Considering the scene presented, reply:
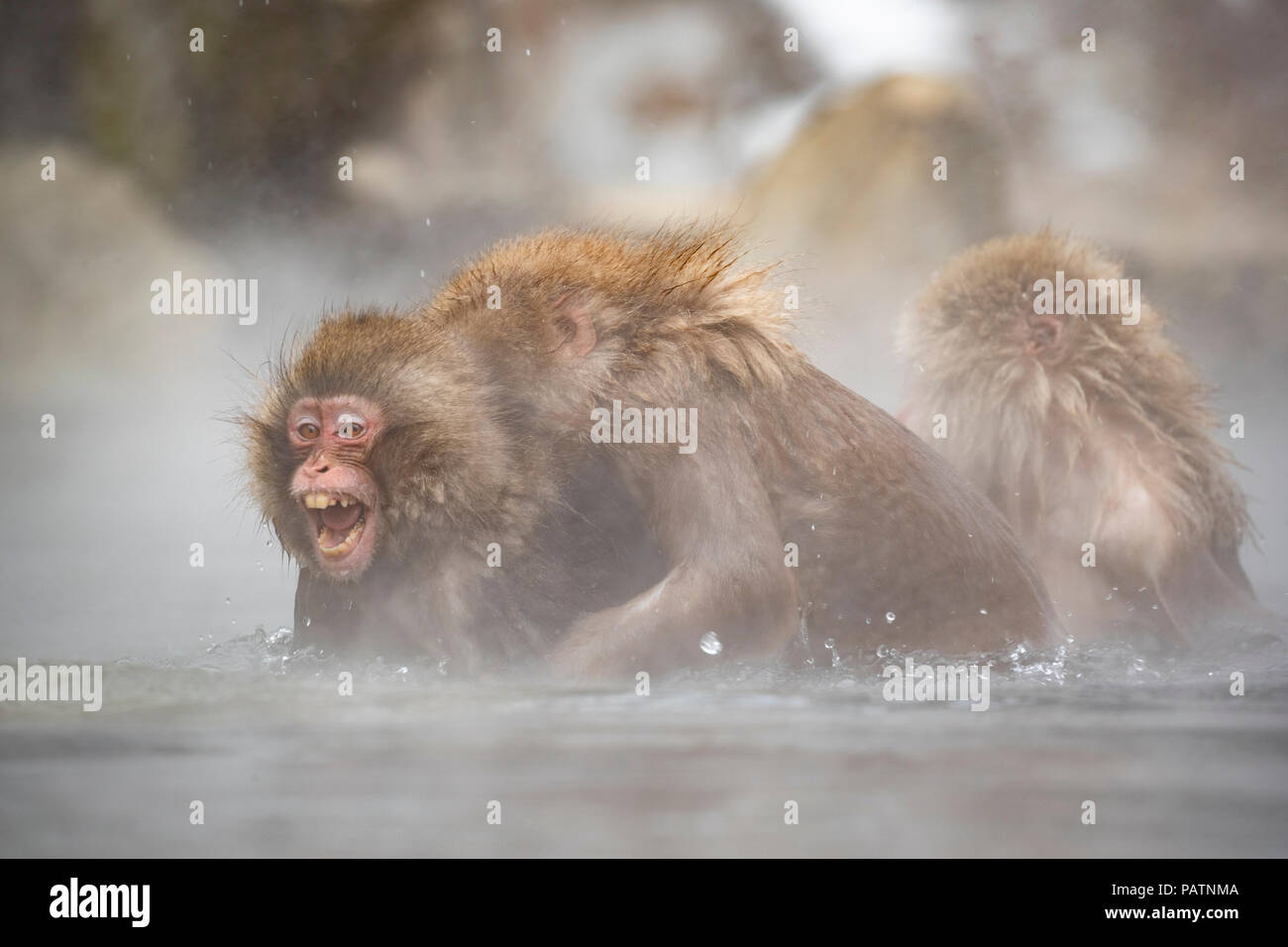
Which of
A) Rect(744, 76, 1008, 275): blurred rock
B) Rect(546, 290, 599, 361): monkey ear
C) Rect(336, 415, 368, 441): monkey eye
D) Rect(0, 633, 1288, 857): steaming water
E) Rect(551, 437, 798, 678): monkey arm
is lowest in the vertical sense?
Rect(0, 633, 1288, 857): steaming water

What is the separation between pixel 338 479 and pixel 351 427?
0.19 m

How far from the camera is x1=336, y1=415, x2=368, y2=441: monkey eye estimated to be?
16.5 feet

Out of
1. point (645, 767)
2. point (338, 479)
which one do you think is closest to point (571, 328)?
point (338, 479)

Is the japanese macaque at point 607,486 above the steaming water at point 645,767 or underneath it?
above

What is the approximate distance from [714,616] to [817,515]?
0.65 m

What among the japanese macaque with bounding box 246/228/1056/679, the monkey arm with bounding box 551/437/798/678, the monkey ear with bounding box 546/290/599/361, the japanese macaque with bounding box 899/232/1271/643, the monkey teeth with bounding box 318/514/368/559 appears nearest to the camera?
the monkey arm with bounding box 551/437/798/678

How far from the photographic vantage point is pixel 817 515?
5.17m

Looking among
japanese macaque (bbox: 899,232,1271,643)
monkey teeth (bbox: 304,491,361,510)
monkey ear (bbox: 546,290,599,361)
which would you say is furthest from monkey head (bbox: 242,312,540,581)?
japanese macaque (bbox: 899,232,1271,643)

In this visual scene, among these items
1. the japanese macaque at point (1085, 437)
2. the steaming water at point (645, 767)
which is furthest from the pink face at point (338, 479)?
the japanese macaque at point (1085, 437)

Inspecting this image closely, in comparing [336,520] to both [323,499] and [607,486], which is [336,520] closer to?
[323,499]

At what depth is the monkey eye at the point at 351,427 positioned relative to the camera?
199 inches

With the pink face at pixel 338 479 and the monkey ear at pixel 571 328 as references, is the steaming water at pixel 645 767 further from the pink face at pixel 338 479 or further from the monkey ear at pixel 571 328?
the monkey ear at pixel 571 328

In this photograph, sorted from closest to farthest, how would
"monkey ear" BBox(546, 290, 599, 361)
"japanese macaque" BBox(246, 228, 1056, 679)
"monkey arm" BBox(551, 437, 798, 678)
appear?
"monkey arm" BBox(551, 437, 798, 678), "japanese macaque" BBox(246, 228, 1056, 679), "monkey ear" BBox(546, 290, 599, 361)

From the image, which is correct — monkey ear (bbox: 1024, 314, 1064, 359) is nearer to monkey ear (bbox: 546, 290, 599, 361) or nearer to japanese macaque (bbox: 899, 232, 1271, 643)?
japanese macaque (bbox: 899, 232, 1271, 643)
